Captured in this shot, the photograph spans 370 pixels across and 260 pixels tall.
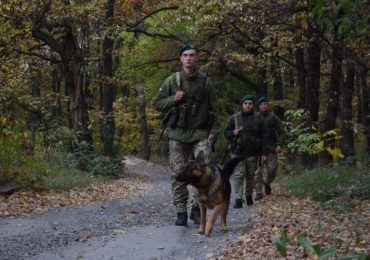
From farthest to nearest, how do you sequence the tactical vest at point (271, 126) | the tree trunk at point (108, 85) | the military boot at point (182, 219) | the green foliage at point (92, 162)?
the tree trunk at point (108, 85) → the green foliage at point (92, 162) → the tactical vest at point (271, 126) → the military boot at point (182, 219)

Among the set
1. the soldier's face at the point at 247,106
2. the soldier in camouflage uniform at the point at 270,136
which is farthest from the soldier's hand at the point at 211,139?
the soldier in camouflage uniform at the point at 270,136

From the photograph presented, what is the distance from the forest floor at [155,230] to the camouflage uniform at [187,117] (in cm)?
102

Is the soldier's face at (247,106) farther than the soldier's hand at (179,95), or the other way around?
the soldier's face at (247,106)

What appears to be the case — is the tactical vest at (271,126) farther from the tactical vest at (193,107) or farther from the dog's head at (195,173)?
the dog's head at (195,173)

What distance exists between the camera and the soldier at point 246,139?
1154 cm

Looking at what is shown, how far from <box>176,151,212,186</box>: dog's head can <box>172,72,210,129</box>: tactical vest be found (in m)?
0.98

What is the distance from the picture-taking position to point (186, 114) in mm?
8281

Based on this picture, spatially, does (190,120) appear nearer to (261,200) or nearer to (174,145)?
(174,145)

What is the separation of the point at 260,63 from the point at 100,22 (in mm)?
6476

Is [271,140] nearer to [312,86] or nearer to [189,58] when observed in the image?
[189,58]

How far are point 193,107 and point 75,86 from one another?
13.7 meters

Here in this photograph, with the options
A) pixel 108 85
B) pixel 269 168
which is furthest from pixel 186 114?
pixel 108 85

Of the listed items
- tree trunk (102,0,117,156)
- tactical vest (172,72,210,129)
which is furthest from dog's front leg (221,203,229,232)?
tree trunk (102,0,117,156)

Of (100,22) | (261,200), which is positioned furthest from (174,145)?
(100,22)
